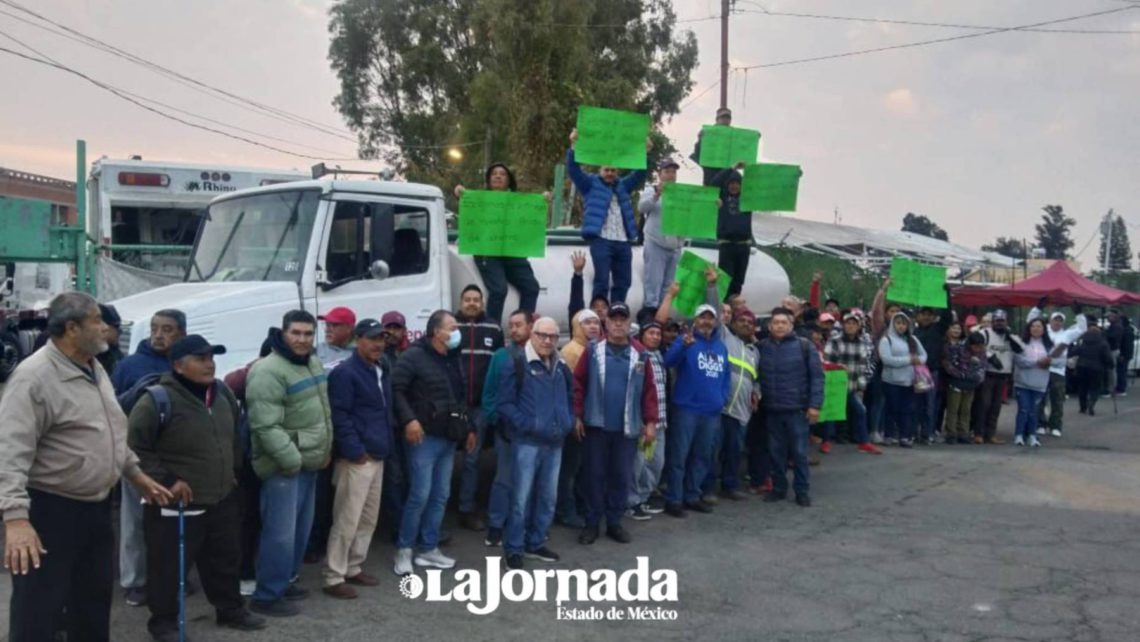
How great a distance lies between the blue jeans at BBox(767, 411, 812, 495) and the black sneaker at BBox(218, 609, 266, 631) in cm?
546

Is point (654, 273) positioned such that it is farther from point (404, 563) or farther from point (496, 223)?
point (404, 563)

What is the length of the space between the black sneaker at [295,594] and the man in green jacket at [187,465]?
693mm

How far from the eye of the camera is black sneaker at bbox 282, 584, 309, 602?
6.05 m

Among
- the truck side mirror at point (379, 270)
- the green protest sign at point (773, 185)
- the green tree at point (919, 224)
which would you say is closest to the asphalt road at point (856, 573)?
the truck side mirror at point (379, 270)

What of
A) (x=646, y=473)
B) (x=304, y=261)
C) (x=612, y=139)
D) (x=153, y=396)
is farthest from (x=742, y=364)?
(x=153, y=396)

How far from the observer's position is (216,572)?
17.8 ft

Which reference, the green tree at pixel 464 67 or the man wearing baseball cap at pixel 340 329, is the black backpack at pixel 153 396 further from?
the green tree at pixel 464 67

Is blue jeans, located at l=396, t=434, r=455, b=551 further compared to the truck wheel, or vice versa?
the truck wheel

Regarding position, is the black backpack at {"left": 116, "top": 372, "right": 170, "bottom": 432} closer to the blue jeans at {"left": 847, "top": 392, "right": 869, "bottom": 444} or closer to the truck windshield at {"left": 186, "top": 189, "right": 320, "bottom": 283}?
the truck windshield at {"left": 186, "top": 189, "right": 320, "bottom": 283}

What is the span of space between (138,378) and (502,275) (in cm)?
332

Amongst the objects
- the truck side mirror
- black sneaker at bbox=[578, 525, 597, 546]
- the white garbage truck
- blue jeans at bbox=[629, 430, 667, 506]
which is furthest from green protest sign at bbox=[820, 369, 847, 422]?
the truck side mirror

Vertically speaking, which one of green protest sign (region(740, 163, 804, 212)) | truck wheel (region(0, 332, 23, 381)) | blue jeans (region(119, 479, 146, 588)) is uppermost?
green protest sign (region(740, 163, 804, 212))

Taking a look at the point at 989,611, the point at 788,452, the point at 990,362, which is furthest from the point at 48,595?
the point at 990,362

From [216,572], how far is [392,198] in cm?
352
